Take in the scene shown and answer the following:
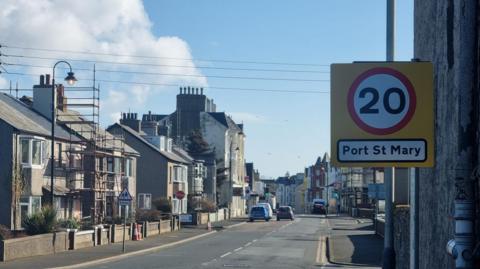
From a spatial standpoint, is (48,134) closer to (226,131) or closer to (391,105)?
(391,105)

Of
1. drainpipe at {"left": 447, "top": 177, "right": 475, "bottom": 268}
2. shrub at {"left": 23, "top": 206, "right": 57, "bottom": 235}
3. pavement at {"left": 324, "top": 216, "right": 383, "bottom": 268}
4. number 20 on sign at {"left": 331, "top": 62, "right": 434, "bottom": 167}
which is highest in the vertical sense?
number 20 on sign at {"left": 331, "top": 62, "right": 434, "bottom": 167}

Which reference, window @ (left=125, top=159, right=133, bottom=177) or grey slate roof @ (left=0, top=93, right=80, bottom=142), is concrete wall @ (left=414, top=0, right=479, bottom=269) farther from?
window @ (left=125, top=159, right=133, bottom=177)

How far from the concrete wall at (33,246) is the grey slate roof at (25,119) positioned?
8.73 metres

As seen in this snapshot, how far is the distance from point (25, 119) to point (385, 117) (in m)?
35.7

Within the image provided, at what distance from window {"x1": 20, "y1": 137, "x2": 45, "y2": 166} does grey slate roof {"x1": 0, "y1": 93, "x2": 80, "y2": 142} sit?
45 cm

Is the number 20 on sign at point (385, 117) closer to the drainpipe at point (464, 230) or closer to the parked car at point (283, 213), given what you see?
the drainpipe at point (464, 230)

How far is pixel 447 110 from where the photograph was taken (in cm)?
727

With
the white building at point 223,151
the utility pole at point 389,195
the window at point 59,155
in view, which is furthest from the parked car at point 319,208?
the utility pole at point 389,195

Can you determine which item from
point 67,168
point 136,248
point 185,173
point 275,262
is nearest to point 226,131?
point 185,173

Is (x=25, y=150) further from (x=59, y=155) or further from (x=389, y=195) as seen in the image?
(x=389, y=195)

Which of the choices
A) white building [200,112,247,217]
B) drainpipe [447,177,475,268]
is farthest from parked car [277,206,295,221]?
drainpipe [447,177,475,268]

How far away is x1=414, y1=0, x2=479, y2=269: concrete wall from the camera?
19.8 ft

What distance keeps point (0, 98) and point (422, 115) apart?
37.9 metres

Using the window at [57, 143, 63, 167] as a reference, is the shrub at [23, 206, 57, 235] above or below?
below
